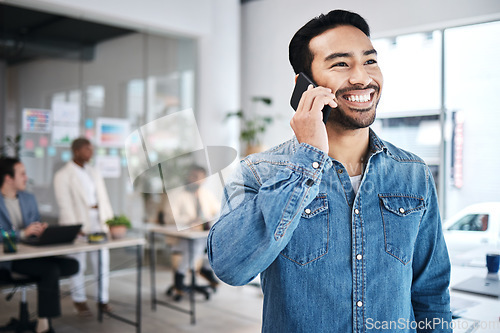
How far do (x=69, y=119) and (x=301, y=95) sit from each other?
4.13 m

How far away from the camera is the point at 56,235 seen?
315cm

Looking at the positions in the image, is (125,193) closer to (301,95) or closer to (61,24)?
(61,24)

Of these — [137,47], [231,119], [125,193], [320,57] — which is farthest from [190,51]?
[320,57]

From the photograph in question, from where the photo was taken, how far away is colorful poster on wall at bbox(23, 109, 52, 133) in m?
4.27

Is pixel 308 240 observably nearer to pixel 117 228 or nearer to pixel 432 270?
pixel 432 270

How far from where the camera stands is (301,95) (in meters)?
0.95

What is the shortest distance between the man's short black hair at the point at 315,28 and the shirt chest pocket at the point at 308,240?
30 cm

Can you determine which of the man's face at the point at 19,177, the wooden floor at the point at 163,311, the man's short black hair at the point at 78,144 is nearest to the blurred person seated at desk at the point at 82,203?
the man's short black hair at the point at 78,144

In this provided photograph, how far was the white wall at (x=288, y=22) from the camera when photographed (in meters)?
0.98

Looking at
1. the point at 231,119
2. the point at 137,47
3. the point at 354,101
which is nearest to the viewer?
the point at 354,101

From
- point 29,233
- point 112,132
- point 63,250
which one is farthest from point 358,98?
point 112,132

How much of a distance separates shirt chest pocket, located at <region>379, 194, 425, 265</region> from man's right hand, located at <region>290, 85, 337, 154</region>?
9.1 inches

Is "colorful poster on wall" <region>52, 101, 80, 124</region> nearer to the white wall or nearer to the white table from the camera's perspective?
the white wall

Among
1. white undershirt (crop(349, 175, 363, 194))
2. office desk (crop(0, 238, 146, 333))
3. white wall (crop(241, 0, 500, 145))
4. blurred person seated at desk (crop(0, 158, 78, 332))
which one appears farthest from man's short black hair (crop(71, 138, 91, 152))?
white undershirt (crop(349, 175, 363, 194))
